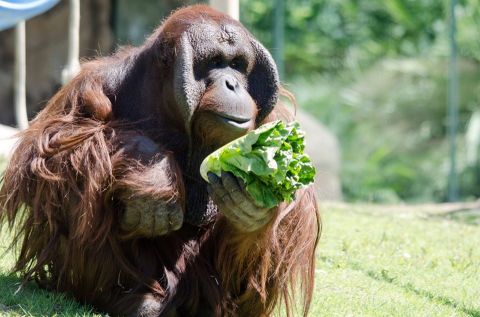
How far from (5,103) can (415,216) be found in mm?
6004

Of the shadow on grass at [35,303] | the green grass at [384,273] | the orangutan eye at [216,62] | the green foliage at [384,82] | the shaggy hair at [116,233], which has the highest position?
the orangutan eye at [216,62]

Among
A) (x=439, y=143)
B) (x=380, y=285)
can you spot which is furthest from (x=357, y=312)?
(x=439, y=143)

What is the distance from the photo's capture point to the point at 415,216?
6574 millimetres

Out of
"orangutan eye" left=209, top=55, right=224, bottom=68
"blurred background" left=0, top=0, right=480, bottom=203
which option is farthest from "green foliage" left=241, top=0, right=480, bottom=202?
"orangutan eye" left=209, top=55, right=224, bottom=68

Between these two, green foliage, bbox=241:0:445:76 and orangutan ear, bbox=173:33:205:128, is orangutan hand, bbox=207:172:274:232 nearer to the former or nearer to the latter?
orangutan ear, bbox=173:33:205:128

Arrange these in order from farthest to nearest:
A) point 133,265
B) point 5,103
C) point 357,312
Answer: point 5,103 → point 357,312 → point 133,265

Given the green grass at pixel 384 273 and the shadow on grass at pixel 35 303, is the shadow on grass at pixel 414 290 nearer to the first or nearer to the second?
the green grass at pixel 384 273

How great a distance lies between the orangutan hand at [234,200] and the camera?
3139mm

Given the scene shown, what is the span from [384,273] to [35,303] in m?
1.81

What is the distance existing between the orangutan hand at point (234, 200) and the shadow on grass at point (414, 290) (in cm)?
123

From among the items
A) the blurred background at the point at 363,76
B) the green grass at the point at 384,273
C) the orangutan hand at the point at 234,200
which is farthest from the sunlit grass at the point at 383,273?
the blurred background at the point at 363,76

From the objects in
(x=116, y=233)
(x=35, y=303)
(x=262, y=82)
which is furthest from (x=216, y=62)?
(x=35, y=303)

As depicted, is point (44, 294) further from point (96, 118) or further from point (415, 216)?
point (415, 216)

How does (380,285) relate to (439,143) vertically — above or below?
above
